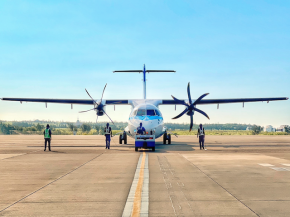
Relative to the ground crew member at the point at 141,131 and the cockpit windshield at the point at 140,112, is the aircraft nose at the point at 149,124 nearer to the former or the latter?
the ground crew member at the point at 141,131

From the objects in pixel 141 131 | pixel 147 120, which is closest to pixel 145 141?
pixel 141 131

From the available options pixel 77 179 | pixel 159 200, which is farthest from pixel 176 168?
pixel 159 200

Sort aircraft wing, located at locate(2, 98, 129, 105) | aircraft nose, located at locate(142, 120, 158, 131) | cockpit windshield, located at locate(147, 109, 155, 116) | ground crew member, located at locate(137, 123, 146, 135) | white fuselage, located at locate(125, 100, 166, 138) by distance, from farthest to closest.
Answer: aircraft wing, located at locate(2, 98, 129, 105)
cockpit windshield, located at locate(147, 109, 155, 116)
white fuselage, located at locate(125, 100, 166, 138)
aircraft nose, located at locate(142, 120, 158, 131)
ground crew member, located at locate(137, 123, 146, 135)

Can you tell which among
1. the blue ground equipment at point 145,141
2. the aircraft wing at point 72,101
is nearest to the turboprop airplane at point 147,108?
the aircraft wing at point 72,101

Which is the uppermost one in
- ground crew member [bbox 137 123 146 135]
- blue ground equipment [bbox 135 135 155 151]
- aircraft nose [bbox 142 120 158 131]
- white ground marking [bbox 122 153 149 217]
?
aircraft nose [bbox 142 120 158 131]

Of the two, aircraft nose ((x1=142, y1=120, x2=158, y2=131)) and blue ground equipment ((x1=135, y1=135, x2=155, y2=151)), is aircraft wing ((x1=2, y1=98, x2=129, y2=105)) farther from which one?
blue ground equipment ((x1=135, y1=135, x2=155, y2=151))

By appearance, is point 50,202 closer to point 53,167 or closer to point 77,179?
point 77,179

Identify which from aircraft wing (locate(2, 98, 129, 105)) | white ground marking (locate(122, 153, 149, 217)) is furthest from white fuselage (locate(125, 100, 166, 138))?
white ground marking (locate(122, 153, 149, 217))

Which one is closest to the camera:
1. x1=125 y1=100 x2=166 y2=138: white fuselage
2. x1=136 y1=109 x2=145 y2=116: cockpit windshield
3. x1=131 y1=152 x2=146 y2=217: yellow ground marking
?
x1=131 y1=152 x2=146 y2=217: yellow ground marking

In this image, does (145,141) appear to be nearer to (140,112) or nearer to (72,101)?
(140,112)

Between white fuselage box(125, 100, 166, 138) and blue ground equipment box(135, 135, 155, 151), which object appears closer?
blue ground equipment box(135, 135, 155, 151)

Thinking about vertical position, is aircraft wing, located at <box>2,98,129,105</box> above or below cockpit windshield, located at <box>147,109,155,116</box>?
above

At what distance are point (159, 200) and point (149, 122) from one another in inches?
611

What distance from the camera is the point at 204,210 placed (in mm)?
5898
